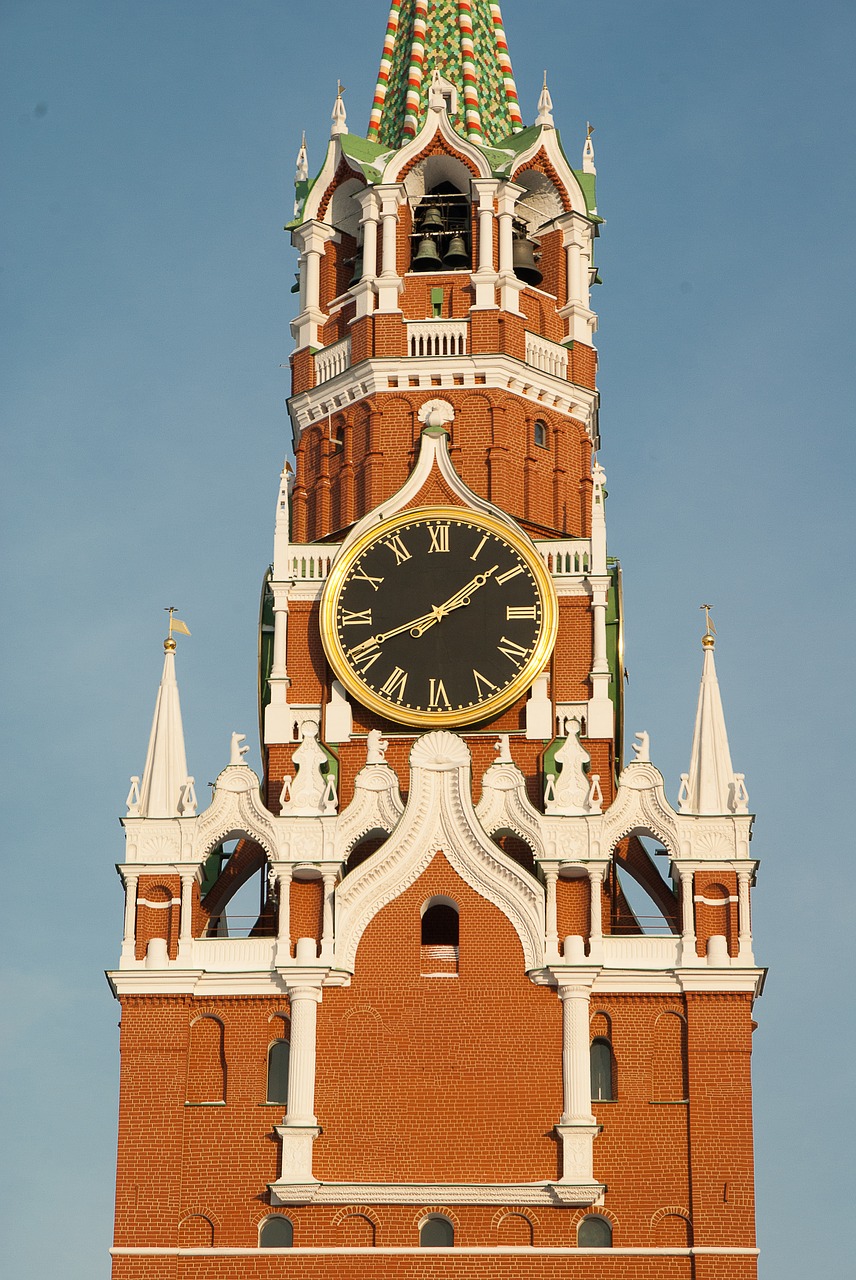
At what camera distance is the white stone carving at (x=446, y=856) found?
159 ft

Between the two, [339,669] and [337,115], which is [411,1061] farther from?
[337,115]

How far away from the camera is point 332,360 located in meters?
54.8

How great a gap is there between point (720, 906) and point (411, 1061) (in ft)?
16.5

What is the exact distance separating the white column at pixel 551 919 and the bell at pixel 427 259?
11.5 meters

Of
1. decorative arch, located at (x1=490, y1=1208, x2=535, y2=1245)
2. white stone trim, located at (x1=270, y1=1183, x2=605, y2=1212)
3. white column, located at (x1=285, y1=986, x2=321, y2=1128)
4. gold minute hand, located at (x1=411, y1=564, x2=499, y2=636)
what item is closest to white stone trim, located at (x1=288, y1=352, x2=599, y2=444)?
gold minute hand, located at (x1=411, y1=564, x2=499, y2=636)

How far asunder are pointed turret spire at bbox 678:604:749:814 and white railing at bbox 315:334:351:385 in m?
8.36

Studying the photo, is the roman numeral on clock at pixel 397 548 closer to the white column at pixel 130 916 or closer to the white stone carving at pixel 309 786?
the white stone carving at pixel 309 786

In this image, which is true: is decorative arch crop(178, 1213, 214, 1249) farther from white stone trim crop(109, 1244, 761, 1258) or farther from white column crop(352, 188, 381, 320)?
white column crop(352, 188, 381, 320)

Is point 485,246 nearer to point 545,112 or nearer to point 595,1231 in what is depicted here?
point 545,112

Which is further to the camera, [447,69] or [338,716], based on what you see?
[447,69]

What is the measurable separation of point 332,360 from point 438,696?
714 cm

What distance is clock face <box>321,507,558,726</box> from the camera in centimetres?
5041

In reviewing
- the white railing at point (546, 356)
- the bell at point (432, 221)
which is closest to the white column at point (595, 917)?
the white railing at point (546, 356)

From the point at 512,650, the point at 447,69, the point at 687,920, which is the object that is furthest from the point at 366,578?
the point at 447,69
